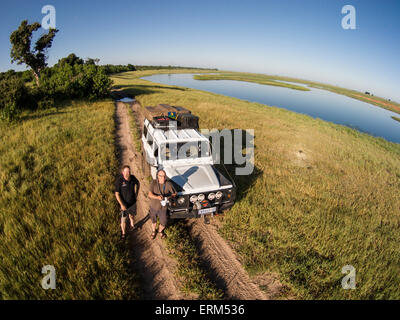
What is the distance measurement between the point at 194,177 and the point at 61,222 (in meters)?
3.80

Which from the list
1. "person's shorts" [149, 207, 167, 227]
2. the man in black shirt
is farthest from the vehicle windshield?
"person's shorts" [149, 207, 167, 227]

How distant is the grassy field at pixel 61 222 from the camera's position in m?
3.37

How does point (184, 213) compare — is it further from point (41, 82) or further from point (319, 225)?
point (41, 82)

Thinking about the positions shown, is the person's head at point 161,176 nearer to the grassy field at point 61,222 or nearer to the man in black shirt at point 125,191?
the man in black shirt at point 125,191

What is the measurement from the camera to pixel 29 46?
2833cm

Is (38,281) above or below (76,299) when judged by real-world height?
above

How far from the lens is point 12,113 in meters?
11.7

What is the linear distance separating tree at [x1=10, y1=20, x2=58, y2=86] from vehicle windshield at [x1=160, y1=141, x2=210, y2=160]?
37.3 metres

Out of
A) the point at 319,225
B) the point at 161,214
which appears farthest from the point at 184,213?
the point at 319,225

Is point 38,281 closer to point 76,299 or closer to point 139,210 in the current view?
point 76,299

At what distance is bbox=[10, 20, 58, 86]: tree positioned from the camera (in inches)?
1040

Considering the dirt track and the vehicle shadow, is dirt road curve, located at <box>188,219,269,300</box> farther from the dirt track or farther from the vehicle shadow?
the vehicle shadow
